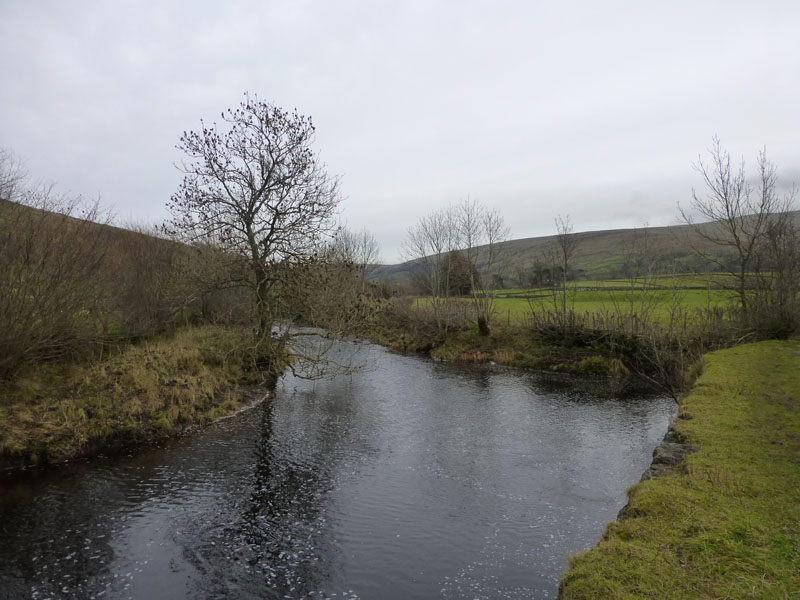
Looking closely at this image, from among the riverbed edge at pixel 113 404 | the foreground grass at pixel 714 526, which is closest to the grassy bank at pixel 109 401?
the riverbed edge at pixel 113 404

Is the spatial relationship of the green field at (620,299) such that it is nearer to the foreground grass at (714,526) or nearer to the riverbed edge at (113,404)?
the foreground grass at (714,526)

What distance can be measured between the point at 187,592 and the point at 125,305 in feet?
51.7

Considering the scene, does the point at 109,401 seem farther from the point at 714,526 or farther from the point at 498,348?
the point at 498,348

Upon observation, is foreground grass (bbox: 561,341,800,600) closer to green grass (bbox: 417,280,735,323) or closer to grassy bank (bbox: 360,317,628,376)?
grassy bank (bbox: 360,317,628,376)

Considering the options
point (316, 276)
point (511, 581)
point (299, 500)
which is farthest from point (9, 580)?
point (316, 276)

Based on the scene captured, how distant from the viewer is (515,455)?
13.4 meters

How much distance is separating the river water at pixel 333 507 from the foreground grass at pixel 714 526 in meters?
2.01

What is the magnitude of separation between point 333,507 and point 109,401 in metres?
8.56

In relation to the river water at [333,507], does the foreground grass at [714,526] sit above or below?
above

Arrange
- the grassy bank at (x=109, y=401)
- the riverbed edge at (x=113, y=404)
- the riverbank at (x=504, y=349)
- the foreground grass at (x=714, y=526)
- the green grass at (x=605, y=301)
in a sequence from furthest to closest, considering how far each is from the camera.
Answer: the green grass at (x=605, y=301)
the riverbank at (x=504, y=349)
the grassy bank at (x=109, y=401)
the riverbed edge at (x=113, y=404)
the foreground grass at (x=714, y=526)

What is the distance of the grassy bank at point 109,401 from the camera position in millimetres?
12477

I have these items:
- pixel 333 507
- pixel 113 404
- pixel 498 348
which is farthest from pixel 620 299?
pixel 113 404

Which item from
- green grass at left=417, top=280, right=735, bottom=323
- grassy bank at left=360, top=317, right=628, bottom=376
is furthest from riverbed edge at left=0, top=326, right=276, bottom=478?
green grass at left=417, top=280, right=735, bottom=323

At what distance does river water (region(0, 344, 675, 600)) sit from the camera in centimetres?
766
